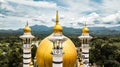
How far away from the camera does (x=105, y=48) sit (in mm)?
57781

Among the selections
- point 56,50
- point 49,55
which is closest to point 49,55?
point 49,55

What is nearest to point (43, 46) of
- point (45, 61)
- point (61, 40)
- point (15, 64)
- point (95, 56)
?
point (45, 61)

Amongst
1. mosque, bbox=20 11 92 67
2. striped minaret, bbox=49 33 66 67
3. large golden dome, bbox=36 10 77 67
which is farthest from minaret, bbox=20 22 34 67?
striped minaret, bbox=49 33 66 67

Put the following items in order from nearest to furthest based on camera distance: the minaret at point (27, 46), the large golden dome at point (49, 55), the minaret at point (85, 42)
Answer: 1. the large golden dome at point (49, 55)
2. the minaret at point (27, 46)
3. the minaret at point (85, 42)

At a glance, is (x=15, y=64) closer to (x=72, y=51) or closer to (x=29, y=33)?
(x=29, y=33)

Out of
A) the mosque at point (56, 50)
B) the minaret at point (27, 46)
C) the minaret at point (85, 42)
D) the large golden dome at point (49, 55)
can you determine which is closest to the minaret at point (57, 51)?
the mosque at point (56, 50)

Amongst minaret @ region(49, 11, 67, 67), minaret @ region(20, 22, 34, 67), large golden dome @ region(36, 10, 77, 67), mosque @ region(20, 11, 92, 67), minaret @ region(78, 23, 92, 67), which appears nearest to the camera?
minaret @ region(49, 11, 67, 67)

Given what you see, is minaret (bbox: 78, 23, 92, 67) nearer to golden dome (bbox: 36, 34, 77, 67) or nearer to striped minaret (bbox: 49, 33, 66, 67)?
golden dome (bbox: 36, 34, 77, 67)

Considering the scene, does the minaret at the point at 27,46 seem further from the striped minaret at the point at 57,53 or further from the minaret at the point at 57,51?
the striped minaret at the point at 57,53

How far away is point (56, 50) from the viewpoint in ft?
60.3

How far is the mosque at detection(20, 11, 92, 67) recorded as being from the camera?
18.5 metres

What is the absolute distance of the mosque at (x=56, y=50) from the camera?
18.5m

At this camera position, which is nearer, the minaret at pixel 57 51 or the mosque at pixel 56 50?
the minaret at pixel 57 51

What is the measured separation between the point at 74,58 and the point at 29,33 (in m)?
5.89
